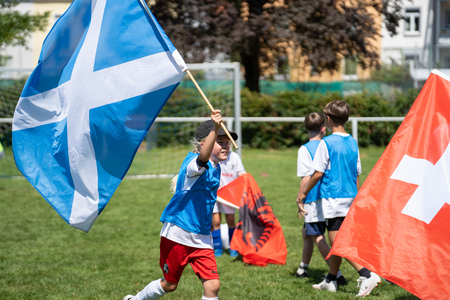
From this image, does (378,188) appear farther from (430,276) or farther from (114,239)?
(114,239)

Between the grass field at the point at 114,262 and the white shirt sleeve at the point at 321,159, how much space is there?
109 cm

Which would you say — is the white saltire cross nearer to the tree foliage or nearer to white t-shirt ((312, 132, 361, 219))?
white t-shirt ((312, 132, 361, 219))

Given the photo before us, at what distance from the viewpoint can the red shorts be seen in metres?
3.14

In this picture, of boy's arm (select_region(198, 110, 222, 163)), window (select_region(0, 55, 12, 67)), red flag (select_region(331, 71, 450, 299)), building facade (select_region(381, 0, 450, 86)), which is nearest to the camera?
boy's arm (select_region(198, 110, 222, 163))

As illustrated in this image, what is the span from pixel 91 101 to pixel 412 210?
2.35m

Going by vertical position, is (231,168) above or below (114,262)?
above

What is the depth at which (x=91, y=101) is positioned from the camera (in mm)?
3391

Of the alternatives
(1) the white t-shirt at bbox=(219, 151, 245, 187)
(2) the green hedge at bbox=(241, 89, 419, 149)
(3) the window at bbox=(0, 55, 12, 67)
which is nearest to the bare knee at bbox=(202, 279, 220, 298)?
(1) the white t-shirt at bbox=(219, 151, 245, 187)

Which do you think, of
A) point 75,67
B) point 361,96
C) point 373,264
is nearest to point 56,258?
point 75,67

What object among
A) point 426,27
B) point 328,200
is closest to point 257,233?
point 328,200

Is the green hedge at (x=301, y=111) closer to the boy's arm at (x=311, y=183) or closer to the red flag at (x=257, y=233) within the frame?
the red flag at (x=257, y=233)

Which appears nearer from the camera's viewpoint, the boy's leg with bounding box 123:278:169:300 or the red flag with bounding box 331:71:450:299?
the red flag with bounding box 331:71:450:299

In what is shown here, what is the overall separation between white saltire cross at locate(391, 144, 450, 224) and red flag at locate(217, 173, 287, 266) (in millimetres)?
2128

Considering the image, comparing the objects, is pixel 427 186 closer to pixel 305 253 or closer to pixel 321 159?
pixel 321 159
